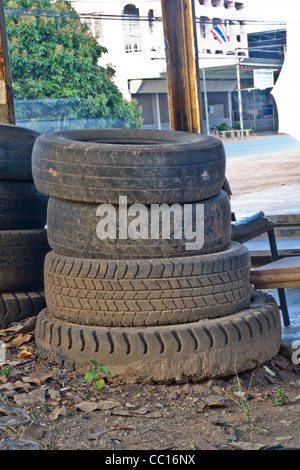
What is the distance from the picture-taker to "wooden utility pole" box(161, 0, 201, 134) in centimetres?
541

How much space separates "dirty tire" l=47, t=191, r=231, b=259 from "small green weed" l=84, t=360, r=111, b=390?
547mm

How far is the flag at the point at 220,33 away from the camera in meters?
7.92

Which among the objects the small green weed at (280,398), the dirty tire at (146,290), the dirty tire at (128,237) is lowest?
the small green weed at (280,398)

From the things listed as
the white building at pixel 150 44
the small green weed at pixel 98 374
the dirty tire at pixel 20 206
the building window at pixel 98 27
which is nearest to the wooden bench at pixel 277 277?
the small green weed at pixel 98 374

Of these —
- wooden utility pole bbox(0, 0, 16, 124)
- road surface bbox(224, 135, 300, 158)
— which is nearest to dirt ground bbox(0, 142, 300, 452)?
wooden utility pole bbox(0, 0, 16, 124)

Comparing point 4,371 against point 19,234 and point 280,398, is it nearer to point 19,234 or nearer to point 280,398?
point 19,234

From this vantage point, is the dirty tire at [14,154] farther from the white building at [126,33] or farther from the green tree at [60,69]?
the green tree at [60,69]

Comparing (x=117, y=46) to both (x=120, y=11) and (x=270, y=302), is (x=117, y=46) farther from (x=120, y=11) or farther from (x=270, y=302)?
(x=270, y=302)

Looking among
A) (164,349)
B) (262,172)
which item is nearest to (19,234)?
(164,349)

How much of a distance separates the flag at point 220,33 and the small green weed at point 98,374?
5.98m

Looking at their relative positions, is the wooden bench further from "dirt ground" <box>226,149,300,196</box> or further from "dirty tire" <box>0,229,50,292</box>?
"dirt ground" <box>226,149,300,196</box>

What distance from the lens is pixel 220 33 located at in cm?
814
